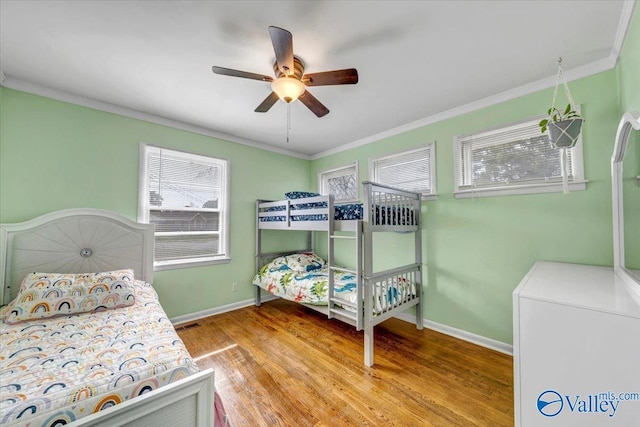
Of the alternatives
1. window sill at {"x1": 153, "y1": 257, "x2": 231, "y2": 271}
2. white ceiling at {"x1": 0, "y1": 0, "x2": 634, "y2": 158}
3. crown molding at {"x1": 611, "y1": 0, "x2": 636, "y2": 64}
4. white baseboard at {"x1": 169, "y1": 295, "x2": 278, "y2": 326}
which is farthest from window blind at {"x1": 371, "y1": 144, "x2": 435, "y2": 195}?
white baseboard at {"x1": 169, "y1": 295, "x2": 278, "y2": 326}

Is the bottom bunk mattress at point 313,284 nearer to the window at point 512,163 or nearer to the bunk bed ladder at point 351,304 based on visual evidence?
the bunk bed ladder at point 351,304

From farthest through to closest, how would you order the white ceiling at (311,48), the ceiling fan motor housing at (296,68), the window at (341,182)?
the window at (341,182), the ceiling fan motor housing at (296,68), the white ceiling at (311,48)

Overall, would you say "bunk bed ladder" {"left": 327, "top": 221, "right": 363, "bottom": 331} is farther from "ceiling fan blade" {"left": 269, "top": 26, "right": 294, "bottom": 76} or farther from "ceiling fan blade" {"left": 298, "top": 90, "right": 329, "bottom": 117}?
"ceiling fan blade" {"left": 269, "top": 26, "right": 294, "bottom": 76}

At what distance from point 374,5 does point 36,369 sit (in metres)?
2.47

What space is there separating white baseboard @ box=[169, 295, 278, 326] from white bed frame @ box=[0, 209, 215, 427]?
65 centimetres

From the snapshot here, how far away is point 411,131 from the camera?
9.48 feet

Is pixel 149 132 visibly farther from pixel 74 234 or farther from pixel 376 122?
pixel 376 122

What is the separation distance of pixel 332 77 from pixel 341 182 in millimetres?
2306

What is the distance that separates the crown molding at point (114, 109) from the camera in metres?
2.06

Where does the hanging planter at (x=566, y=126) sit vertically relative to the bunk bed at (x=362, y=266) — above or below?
above

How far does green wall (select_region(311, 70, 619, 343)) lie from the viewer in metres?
1.80

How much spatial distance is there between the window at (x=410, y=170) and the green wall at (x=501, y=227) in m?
0.08

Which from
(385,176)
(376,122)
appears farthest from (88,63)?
(385,176)

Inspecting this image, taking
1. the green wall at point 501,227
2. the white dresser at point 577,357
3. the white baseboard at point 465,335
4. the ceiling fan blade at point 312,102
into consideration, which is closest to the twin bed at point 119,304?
the white baseboard at point 465,335
